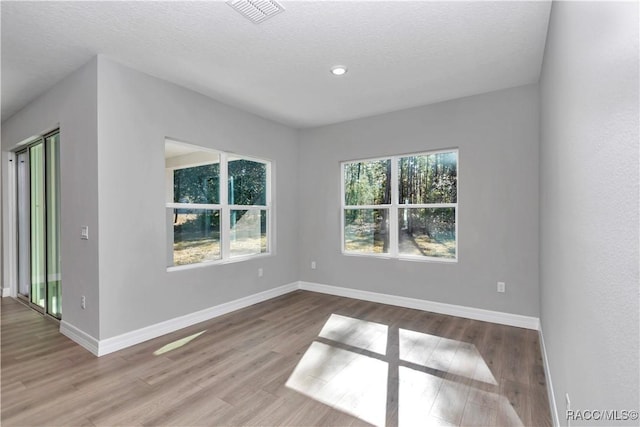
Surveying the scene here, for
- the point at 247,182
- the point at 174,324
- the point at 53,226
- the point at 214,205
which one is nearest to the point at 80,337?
the point at 174,324

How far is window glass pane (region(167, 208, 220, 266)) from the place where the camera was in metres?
3.54

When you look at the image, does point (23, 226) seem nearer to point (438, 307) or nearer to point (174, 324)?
point (174, 324)

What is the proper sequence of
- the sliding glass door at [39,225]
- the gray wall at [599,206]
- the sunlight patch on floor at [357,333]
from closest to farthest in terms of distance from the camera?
the gray wall at [599,206] < the sunlight patch on floor at [357,333] < the sliding glass door at [39,225]

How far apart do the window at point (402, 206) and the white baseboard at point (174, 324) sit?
5.17ft

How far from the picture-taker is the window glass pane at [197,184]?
357 cm

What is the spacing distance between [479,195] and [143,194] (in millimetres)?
3778

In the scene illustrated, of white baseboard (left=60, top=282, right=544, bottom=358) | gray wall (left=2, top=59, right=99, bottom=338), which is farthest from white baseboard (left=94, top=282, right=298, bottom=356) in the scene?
gray wall (left=2, top=59, right=99, bottom=338)

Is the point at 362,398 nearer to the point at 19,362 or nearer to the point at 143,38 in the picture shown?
the point at 19,362

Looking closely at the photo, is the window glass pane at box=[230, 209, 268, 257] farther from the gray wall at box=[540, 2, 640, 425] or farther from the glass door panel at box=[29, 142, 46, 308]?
the gray wall at box=[540, 2, 640, 425]

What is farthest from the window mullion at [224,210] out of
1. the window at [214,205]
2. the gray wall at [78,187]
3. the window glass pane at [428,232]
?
the window glass pane at [428,232]

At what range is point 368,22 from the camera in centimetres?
230

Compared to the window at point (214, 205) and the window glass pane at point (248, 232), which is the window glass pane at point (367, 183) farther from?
the window glass pane at point (248, 232)

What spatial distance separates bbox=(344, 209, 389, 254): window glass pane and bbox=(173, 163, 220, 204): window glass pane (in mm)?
2035

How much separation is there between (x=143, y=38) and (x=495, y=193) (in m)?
3.87
